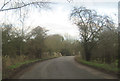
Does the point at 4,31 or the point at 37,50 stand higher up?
the point at 4,31

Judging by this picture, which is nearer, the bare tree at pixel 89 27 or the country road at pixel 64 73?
the country road at pixel 64 73

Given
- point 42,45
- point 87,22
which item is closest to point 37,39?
point 42,45

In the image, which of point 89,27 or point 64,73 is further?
point 89,27

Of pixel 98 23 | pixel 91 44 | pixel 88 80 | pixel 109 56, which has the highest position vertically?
pixel 98 23

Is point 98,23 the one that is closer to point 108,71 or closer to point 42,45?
point 108,71

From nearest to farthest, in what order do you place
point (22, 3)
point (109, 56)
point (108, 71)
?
1. point (108, 71)
2. point (22, 3)
3. point (109, 56)

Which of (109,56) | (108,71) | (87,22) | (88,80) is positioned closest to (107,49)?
(109,56)

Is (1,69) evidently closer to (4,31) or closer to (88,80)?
(4,31)

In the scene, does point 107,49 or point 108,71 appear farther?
point 107,49

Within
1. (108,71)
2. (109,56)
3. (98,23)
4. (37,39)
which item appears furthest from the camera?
(37,39)

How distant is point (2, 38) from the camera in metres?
14.4

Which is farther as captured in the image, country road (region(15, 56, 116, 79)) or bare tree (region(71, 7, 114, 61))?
bare tree (region(71, 7, 114, 61))

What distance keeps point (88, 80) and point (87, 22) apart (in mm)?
15074

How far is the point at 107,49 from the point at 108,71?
429 cm
